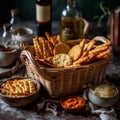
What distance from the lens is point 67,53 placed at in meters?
1.31

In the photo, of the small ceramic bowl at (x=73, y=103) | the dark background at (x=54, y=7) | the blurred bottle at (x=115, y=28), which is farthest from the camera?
the dark background at (x=54, y=7)

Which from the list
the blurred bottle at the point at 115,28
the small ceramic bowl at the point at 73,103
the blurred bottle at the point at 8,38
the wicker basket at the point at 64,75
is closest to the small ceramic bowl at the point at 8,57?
the blurred bottle at the point at 8,38

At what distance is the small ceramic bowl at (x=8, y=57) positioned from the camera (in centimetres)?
135

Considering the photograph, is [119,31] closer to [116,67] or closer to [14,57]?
[116,67]

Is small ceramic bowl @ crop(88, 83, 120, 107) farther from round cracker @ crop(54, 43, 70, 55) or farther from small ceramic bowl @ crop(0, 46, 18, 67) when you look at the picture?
small ceramic bowl @ crop(0, 46, 18, 67)

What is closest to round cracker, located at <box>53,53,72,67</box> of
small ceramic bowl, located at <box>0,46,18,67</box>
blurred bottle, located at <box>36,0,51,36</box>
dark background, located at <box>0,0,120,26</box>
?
small ceramic bowl, located at <box>0,46,18,67</box>

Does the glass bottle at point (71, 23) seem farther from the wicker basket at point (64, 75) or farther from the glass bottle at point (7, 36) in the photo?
the wicker basket at point (64, 75)

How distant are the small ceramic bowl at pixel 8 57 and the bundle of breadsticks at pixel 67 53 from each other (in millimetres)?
135

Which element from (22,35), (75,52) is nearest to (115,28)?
(22,35)

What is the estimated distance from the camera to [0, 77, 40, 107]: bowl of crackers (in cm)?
112

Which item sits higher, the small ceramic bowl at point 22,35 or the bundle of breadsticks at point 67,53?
the bundle of breadsticks at point 67,53

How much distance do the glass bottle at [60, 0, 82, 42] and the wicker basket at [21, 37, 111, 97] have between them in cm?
34

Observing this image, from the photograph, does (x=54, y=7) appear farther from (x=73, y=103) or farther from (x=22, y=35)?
(x=73, y=103)

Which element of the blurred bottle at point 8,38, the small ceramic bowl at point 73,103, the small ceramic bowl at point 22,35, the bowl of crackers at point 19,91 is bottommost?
the small ceramic bowl at point 73,103
